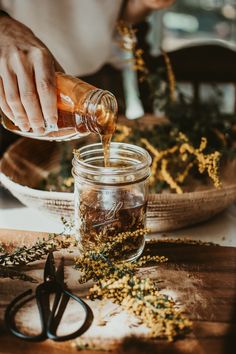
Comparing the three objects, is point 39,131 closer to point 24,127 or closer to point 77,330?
point 24,127

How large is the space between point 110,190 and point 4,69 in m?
0.27

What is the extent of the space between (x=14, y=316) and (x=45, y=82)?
0.37 meters

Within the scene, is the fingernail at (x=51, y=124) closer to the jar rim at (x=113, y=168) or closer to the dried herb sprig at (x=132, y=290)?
the jar rim at (x=113, y=168)

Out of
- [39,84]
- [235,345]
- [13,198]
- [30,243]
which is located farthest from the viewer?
[13,198]

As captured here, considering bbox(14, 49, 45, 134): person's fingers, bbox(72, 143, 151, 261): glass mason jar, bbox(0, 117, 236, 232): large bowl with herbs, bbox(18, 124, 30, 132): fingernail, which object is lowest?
bbox(0, 117, 236, 232): large bowl with herbs

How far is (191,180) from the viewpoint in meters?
1.31

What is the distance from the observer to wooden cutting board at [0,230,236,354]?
2.40 feet

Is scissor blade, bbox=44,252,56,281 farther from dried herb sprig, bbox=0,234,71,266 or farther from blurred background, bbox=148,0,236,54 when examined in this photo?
blurred background, bbox=148,0,236,54

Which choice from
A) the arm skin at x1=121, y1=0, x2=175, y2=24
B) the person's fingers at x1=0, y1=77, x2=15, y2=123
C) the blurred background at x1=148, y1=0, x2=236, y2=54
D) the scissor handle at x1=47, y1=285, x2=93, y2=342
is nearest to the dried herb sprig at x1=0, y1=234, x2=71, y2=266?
the scissor handle at x1=47, y1=285, x2=93, y2=342

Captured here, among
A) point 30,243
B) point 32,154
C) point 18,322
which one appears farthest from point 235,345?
point 32,154

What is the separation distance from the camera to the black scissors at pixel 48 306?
74 cm

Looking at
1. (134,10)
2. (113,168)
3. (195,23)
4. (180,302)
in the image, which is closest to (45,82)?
(113,168)

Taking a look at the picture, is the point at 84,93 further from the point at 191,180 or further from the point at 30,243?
the point at 191,180

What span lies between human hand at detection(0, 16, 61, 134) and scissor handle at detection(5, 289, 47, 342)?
287 millimetres
